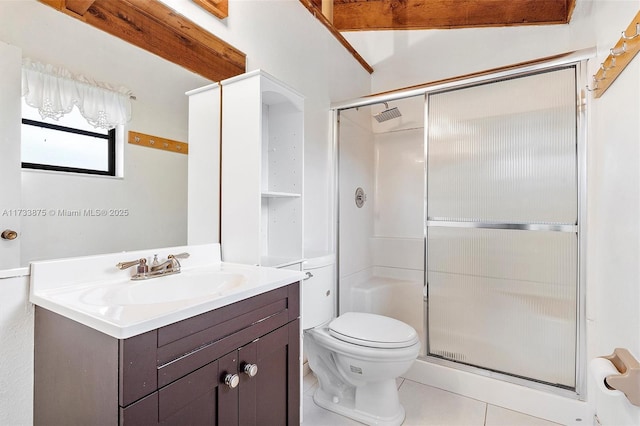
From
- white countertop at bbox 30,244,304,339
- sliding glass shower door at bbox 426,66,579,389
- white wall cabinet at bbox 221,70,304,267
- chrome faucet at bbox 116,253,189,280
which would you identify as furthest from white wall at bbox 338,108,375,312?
chrome faucet at bbox 116,253,189,280

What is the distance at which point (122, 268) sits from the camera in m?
1.05

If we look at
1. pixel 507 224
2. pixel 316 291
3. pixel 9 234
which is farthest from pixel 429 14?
pixel 9 234

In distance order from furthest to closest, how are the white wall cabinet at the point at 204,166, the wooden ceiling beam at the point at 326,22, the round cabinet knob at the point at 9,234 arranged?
the wooden ceiling beam at the point at 326,22, the white wall cabinet at the point at 204,166, the round cabinet knob at the point at 9,234

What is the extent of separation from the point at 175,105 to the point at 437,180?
5.03ft

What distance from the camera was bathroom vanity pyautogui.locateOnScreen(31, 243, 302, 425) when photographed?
2.16 ft

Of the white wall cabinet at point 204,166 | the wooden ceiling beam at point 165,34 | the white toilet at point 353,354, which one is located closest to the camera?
the wooden ceiling beam at point 165,34

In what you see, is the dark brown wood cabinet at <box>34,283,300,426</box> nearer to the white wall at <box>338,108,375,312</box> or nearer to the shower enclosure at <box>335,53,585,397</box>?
the shower enclosure at <box>335,53,585,397</box>

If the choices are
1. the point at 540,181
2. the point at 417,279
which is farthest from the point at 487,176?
the point at 417,279

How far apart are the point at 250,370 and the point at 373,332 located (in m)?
0.92

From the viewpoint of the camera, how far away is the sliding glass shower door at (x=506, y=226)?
5.38ft

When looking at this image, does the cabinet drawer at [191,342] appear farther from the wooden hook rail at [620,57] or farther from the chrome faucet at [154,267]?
the wooden hook rail at [620,57]

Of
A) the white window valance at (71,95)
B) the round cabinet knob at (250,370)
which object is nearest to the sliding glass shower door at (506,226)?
the round cabinet knob at (250,370)

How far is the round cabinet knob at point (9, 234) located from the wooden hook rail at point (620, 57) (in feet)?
5.92

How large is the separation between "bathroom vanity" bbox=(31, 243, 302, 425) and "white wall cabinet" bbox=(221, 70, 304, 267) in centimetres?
33
